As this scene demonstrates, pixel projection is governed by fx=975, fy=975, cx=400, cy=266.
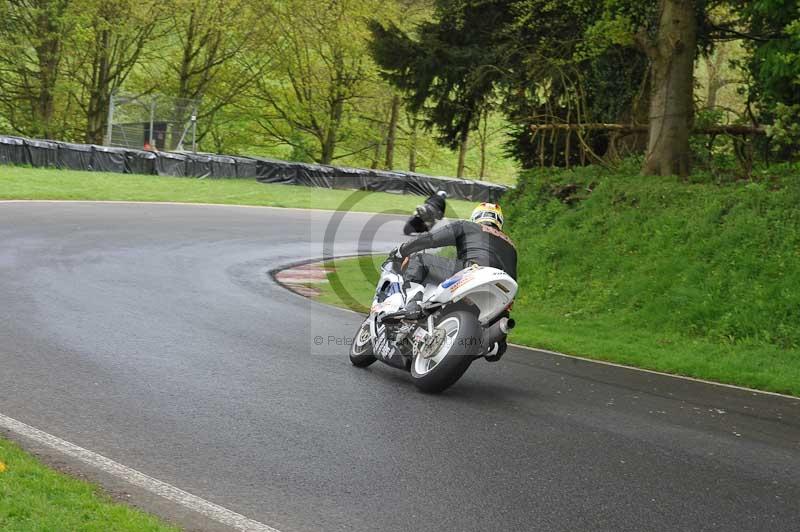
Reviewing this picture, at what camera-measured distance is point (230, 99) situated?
2266 inches

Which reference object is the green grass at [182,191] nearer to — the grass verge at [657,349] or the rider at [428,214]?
the grass verge at [657,349]

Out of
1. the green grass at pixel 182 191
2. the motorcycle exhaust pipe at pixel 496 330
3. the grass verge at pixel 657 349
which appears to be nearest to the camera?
the motorcycle exhaust pipe at pixel 496 330

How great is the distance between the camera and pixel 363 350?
9.20 m

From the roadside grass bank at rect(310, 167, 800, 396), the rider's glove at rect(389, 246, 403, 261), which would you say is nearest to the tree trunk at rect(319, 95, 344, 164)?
the roadside grass bank at rect(310, 167, 800, 396)

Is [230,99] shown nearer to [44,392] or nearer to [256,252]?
[256,252]

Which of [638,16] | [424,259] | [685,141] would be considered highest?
[638,16]

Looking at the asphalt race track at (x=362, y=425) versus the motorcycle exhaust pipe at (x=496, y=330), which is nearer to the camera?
the asphalt race track at (x=362, y=425)

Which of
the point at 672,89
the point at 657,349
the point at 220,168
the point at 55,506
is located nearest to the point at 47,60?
the point at 220,168

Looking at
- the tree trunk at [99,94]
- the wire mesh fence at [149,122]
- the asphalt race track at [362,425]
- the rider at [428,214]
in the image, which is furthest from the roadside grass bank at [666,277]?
the tree trunk at [99,94]

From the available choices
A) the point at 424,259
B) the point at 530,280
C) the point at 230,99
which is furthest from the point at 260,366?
the point at 230,99

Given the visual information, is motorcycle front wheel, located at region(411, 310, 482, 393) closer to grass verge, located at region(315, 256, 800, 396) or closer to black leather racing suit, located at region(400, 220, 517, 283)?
black leather racing suit, located at region(400, 220, 517, 283)

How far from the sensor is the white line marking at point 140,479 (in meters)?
4.93

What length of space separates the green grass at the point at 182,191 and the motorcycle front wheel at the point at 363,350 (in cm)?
2050

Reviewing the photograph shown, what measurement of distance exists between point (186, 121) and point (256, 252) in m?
27.0
